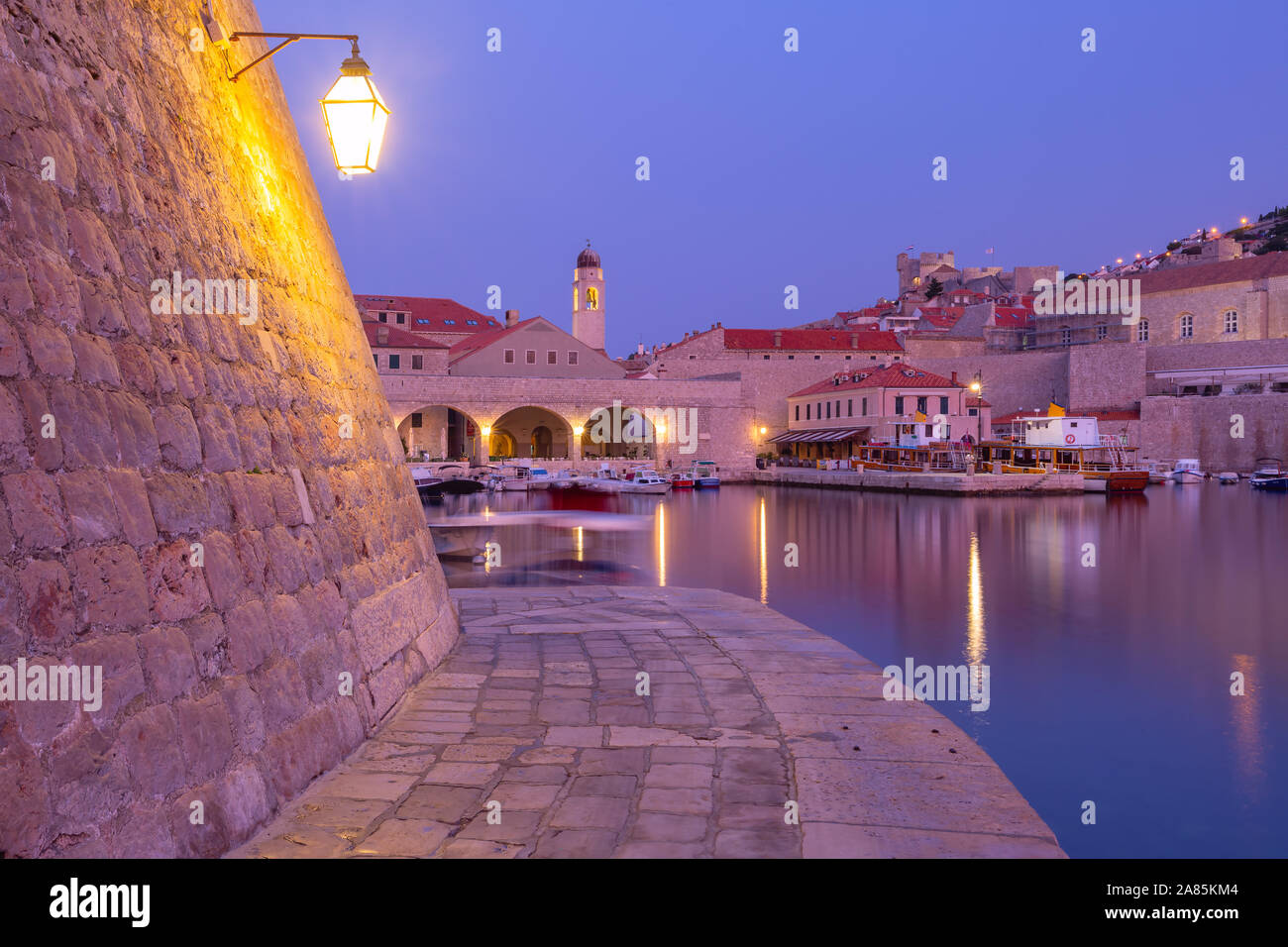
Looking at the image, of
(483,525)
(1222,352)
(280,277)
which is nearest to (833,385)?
(1222,352)

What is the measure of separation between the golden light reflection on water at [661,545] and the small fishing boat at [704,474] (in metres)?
10.4

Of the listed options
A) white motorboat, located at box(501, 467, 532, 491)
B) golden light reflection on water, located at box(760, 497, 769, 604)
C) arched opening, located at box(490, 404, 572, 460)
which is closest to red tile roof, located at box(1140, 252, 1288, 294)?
arched opening, located at box(490, 404, 572, 460)

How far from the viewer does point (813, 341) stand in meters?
56.9

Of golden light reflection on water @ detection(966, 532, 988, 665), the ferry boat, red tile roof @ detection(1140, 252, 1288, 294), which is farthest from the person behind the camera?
red tile roof @ detection(1140, 252, 1288, 294)

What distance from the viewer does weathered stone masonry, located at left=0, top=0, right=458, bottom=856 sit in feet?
7.84

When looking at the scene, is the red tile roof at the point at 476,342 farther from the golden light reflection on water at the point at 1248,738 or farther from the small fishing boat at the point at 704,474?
the golden light reflection on water at the point at 1248,738

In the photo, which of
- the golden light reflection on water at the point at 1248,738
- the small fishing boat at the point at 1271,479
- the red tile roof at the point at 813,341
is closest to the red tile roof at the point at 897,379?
the red tile roof at the point at 813,341

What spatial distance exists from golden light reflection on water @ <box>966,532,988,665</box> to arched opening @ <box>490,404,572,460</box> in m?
32.7

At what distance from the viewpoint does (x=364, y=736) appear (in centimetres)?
413

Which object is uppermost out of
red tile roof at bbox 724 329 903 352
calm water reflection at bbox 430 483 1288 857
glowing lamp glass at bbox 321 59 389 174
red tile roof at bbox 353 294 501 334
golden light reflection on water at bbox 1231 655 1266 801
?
red tile roof at bbox 353 294 501 334

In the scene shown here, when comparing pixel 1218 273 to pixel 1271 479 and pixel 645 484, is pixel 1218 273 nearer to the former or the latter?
pixel 1271 479

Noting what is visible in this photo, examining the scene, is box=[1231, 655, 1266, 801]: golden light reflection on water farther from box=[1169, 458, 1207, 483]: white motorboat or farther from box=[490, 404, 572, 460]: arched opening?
box=[490, 404, 572, 460]: arched opening

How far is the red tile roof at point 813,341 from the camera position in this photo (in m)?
56.4
